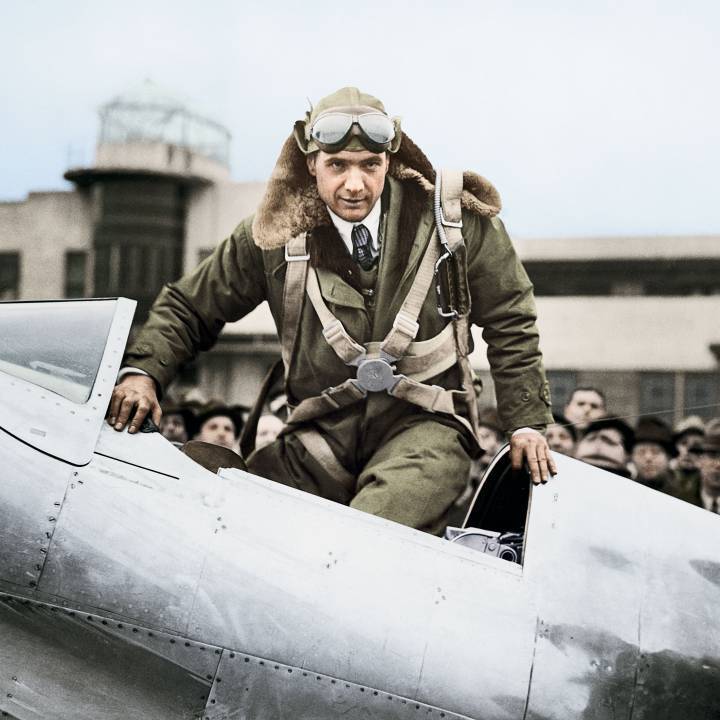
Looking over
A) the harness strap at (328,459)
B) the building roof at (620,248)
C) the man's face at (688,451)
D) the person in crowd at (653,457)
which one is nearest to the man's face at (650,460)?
the person in crowd at (653,457)

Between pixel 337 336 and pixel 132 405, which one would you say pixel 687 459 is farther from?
pixel 132 405

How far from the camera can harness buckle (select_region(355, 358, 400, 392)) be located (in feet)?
12.3

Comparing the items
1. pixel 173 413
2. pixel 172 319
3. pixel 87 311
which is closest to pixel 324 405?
pixel 172 319

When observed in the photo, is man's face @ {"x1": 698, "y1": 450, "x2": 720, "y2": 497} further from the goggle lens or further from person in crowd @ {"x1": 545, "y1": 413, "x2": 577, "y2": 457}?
the goggle lens

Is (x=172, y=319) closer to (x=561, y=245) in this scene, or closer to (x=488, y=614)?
(x=488, y=614)

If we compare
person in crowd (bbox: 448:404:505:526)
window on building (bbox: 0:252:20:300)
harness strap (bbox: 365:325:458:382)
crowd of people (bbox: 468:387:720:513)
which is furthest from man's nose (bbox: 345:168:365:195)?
window on building (bbox: 0:252:20:300)

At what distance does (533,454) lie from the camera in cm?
359

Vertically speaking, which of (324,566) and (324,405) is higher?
(324,405)

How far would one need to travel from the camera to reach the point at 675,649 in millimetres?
3184

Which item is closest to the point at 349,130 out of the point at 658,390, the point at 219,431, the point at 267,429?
the point at 267,429

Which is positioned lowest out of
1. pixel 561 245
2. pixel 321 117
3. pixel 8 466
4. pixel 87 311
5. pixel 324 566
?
pixel 324 566

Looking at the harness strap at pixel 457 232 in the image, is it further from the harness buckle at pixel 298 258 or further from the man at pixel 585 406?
the man at pixel 585 406

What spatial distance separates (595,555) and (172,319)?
1.74m

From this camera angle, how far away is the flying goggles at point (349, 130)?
3.67m
